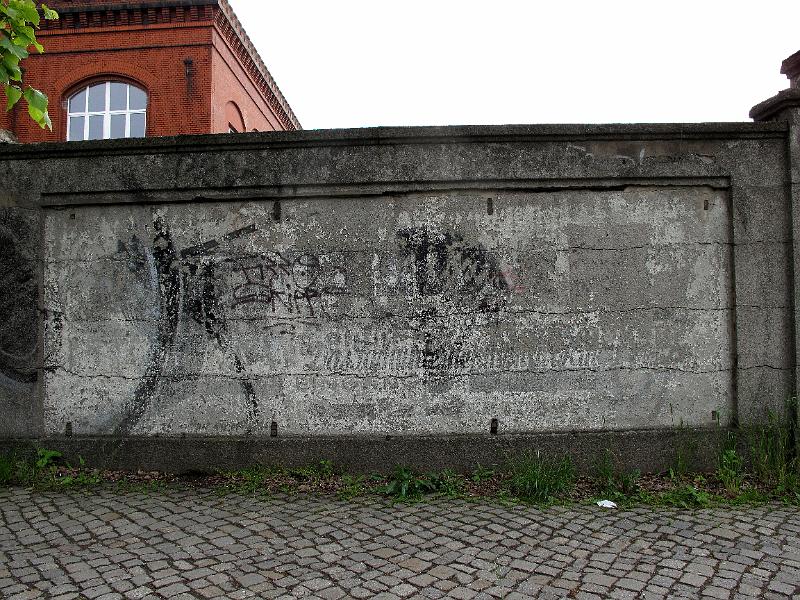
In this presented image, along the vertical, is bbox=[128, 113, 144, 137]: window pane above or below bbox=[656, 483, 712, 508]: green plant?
above

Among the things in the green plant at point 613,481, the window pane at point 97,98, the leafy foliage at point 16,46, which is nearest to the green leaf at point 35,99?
the leafy foliage at point 16,46

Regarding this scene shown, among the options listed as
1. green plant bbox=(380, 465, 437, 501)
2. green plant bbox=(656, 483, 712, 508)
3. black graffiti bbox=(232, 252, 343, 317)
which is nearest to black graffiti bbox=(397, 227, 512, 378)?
black graffiti bbox=(232, 252, 343, 317)

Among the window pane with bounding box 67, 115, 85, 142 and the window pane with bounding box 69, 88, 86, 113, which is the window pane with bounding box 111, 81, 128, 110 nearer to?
the window pane with bounding box 69, 88, 86, 113

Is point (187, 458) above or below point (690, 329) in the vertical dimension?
below

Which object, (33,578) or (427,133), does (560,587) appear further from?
(427,133)

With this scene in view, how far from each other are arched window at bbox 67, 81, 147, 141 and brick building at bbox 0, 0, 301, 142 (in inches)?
1.2

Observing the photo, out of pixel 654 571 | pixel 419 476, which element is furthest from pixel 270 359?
pixel 654 571

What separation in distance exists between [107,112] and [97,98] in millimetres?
603

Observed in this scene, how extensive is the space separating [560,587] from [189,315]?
141 inches

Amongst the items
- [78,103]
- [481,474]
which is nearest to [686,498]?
[481,474]

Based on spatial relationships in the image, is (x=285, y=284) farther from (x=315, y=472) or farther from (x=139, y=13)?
(x=139, y=13)

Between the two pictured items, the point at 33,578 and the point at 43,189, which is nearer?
the point at 33,578

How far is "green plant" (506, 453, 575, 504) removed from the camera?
4453mm

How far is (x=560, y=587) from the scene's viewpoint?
10.4ft
